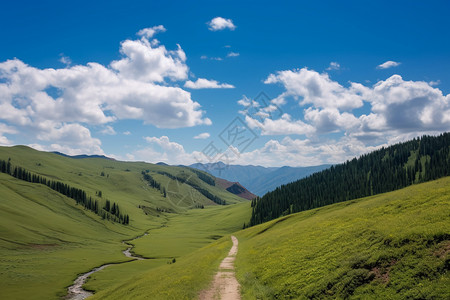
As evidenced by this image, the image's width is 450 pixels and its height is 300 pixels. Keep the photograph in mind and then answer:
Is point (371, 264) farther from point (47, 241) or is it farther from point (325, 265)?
point (47, 241)

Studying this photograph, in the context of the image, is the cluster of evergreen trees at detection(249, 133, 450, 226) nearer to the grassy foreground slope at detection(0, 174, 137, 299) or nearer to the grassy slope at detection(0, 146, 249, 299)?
the grassy slope at detection(0, 146, 249, 299)

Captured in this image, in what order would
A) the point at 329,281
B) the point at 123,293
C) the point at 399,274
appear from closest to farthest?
the point at 399,274
the point at 329,281
the point at 123,293

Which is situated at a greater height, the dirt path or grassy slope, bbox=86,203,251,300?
the dirt path

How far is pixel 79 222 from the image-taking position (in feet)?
551

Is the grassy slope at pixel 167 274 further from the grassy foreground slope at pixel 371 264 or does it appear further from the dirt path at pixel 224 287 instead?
the grassy foreground slope at pixel 371 264

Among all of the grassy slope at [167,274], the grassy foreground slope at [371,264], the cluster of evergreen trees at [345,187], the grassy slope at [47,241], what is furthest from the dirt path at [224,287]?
the cluster of evergreen trees at [345,187]

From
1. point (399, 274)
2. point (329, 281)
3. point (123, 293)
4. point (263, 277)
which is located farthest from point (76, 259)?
point (399, 274)

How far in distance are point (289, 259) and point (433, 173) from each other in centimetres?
15386

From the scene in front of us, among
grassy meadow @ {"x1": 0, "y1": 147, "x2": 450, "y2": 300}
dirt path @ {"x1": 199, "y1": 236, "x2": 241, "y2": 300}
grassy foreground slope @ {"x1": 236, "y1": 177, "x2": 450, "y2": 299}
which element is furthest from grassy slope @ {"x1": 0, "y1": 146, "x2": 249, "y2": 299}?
grassy foreground slope @ {"x1": 236, "y1": 177, "x2": 450, "y2": 299}

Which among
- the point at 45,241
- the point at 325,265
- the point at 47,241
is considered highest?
the point at 325,265

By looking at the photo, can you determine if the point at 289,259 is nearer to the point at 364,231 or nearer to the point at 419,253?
the point at 364,231

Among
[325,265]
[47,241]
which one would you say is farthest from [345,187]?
[47,241]

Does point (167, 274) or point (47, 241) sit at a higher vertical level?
point (167, 274)

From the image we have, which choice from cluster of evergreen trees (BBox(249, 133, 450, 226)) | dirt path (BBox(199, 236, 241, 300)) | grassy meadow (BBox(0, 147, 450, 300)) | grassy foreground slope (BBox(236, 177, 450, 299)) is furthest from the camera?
cluster of evergreen trees (BBox(249, 133, 450, 226))
